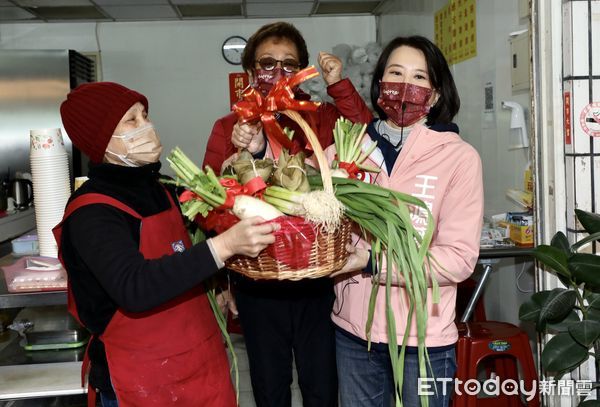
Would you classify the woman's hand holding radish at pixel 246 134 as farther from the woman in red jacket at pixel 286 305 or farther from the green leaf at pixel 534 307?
the green leaf at pixel 534 307

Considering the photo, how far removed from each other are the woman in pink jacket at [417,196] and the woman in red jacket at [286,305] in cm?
11

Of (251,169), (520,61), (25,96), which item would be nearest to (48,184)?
(251,169)

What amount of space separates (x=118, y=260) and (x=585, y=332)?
1.39 meters

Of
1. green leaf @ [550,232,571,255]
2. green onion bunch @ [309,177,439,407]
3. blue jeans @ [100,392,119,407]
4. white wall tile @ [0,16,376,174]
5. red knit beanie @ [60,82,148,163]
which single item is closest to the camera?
green onion bunch @ [309,177,439,407]

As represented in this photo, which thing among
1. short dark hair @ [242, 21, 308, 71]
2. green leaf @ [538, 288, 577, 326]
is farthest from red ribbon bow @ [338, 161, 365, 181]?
green leaf @ [538, 288, 577, 326]

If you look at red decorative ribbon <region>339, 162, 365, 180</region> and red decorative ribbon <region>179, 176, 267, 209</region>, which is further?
red decorative ribbon <region>339, 162, 365, 180</region>

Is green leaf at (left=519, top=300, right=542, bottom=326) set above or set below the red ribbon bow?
below

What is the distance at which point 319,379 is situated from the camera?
1912 mm

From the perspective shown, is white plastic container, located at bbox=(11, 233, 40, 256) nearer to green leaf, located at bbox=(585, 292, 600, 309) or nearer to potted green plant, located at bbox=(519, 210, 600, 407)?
potted green plant, located at bbox=(519, 210, 600, 407)

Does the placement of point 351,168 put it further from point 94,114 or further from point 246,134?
point 94,114

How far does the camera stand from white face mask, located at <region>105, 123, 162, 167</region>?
58.9 inches

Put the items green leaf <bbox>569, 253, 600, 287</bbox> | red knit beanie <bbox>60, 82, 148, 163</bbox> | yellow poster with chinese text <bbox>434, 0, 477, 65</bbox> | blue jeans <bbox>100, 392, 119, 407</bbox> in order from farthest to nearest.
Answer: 1. yellow poster with chinese text <bbox>434, 0, 477, 65</bbox>
2. green leaf <bbox>569, 253, 600, 287</bbox>
3. blue jeans <bbox>100, 392, 119, 407</bbox>
4. red knit beanie <bbox>60, 82, 148, 163</bbox>

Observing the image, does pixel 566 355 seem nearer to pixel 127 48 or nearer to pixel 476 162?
pixel 476 162

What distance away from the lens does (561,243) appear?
2070 mm
